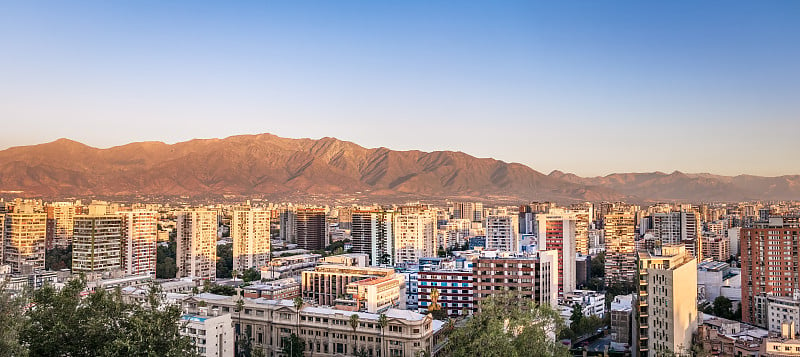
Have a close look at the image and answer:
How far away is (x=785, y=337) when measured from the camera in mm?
14906

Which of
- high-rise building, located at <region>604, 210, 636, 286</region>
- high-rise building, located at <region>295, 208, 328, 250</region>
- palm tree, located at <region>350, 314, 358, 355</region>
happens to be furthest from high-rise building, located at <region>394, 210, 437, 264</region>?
palm tree, located at <region>350, 314, 358, 355</region>

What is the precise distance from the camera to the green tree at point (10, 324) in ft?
21.4

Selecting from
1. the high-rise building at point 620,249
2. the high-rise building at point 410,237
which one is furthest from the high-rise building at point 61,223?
the high-rise building at point 620,249

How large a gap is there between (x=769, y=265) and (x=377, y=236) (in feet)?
71.3

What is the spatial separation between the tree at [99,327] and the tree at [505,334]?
3832mm

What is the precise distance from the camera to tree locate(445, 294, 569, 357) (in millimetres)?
8500

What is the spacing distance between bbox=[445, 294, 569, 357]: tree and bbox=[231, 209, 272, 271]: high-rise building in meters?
26.4

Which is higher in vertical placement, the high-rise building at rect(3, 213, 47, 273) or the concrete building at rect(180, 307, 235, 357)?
the high-rise building at rect(3, 213, 47, 273)

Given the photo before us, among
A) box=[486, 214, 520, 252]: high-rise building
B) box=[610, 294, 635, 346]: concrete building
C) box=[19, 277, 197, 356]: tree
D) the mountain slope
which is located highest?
the mountain slope

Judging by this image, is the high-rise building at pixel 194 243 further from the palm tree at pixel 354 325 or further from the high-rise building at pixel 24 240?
the palm tree at pixel 354 325

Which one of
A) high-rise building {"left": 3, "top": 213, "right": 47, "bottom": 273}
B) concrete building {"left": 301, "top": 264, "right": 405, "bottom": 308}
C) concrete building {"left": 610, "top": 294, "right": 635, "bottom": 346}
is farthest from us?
high-rise building {"left": 3, "top": 213, "right": 47, "bottom": 273}

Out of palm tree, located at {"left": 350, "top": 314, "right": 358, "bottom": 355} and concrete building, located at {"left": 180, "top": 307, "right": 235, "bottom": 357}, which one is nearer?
concrete building, located at {"left": 180, "top": 307, "right": 235, "bottom": 357}

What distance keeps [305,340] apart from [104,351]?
1062cm

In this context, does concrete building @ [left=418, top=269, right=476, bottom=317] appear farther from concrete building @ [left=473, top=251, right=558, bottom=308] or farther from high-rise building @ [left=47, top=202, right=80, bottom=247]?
high-rise building @ [left=47, top=202, right=80, bottom=247]
